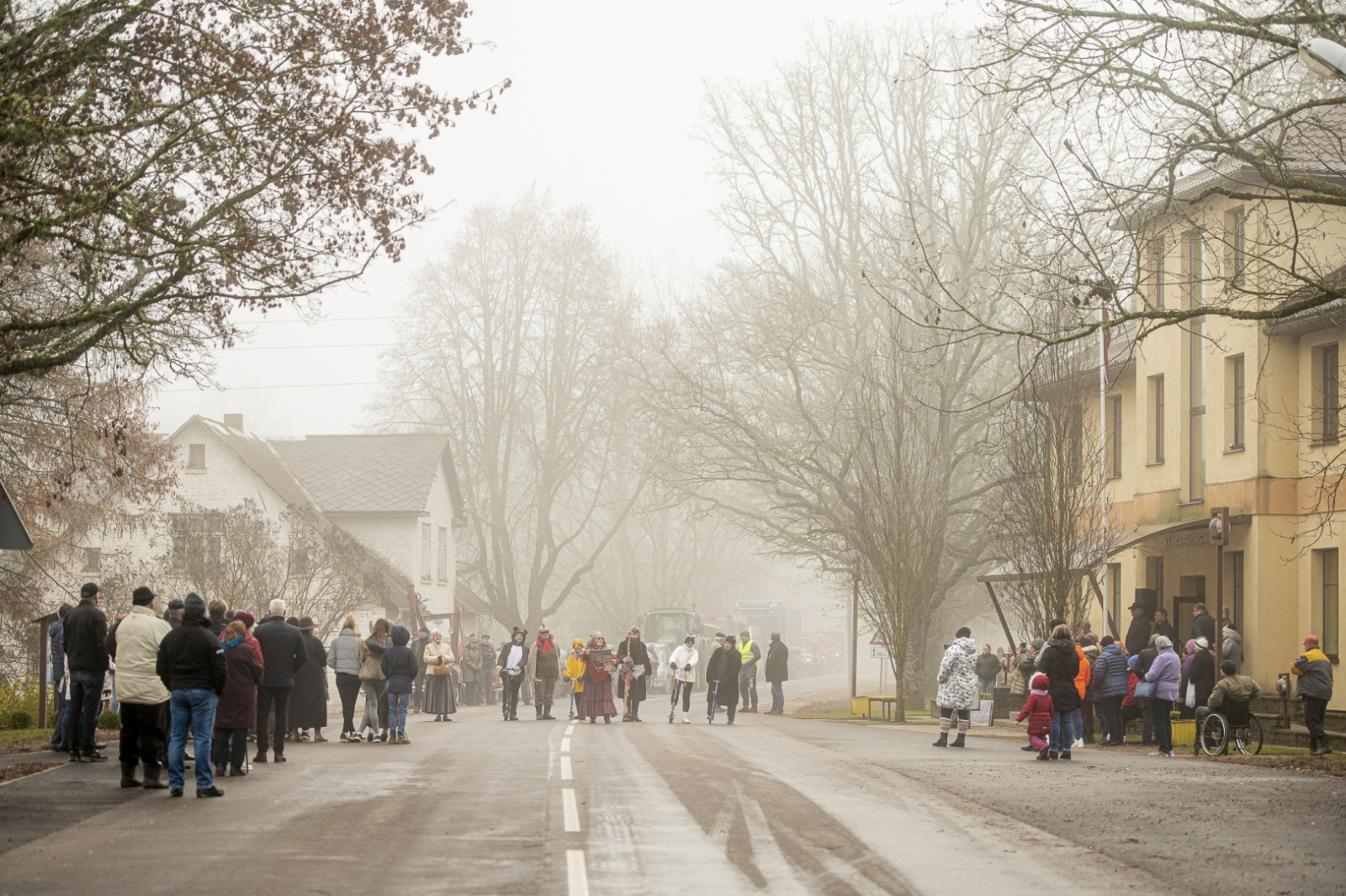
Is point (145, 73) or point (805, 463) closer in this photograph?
point (145, 73)

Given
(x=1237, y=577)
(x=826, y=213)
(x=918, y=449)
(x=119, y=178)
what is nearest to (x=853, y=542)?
(x=918, y=449)

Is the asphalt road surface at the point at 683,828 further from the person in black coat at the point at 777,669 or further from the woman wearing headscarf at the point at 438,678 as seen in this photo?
the person in black coat at the point at 777,669

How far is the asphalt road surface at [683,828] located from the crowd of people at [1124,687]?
1.08m

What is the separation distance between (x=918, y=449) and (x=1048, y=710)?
1410 centimetres

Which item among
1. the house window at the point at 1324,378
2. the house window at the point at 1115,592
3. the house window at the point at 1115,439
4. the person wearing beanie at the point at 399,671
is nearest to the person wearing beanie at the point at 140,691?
the person wearing beanie at the point at 399,671

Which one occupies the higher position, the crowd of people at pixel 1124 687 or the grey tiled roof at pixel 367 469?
the grey tiled roof at pixel 367 469

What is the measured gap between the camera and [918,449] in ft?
108

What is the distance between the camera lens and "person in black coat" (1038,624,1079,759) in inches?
747

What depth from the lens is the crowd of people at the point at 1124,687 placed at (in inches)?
753

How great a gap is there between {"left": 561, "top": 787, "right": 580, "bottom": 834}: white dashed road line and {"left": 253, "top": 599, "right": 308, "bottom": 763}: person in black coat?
15.3 feet

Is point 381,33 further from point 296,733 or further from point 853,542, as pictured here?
point 853,542

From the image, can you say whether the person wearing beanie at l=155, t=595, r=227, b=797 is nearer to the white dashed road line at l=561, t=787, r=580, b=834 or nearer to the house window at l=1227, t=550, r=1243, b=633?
the white dashed road line at l=561, t=787, r=580, b=834

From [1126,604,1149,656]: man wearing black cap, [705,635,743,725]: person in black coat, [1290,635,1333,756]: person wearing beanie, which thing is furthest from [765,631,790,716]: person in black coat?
[1290,635,1333,756]: person wearing beanie

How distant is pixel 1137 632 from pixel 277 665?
50.3 feet
